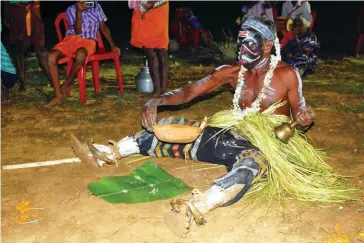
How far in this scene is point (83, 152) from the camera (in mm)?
3346

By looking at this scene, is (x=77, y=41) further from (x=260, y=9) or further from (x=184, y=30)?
(x=184, y=30)

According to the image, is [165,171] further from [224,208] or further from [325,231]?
[325,231]

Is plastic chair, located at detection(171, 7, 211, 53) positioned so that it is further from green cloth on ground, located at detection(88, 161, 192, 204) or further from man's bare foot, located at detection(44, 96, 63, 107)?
green cloth on ground, located at detection(88, 161, 192, 204)

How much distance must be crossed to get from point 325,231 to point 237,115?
1139 millimetres

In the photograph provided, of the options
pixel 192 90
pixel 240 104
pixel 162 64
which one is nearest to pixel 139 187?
pixel 192 90

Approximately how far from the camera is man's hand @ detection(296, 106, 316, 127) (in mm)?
3111

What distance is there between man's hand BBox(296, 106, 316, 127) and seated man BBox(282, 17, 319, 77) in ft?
10.9

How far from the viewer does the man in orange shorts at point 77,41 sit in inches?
213

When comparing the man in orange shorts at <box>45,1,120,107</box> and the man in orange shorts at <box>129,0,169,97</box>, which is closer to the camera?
the man in orange shorts at <box>45,1,120,107</box>

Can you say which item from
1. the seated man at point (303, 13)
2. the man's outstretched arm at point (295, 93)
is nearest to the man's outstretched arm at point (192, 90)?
the man's outstretched arm at point (295, 93)

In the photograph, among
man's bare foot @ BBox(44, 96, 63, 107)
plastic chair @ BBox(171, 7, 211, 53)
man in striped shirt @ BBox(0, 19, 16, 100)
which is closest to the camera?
man in striped shirt @ BBox(0, 19, 16, 100)

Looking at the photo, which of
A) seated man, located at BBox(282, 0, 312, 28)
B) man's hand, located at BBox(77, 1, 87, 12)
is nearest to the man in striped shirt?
man's hand, located at BBox(77, 1, 87, 12)

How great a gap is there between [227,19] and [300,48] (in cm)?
962

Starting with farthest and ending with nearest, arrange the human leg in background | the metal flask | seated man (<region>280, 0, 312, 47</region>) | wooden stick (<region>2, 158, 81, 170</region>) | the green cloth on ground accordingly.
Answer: seated man (<region>280, 0, 312, 47</region>)
the metal flask
the human leg in background
wooden stick (<region>2, 158, 81, 170</region>)
the green cloth on ground
